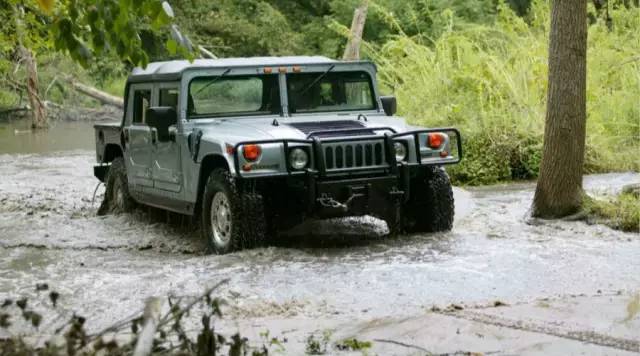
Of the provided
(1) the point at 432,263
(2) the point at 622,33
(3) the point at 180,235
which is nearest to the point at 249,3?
Result: (2) the point at 622,33

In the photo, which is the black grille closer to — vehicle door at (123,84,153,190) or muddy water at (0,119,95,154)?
vehicle door at (123,84,153,190)

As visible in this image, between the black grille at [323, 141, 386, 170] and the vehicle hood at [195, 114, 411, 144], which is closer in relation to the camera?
the black grille at [323, 141, 386, 170]

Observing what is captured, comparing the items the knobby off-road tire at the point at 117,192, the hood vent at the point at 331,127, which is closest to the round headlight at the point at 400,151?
the hood vent at the point at 331,127

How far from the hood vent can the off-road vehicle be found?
0.5 inches

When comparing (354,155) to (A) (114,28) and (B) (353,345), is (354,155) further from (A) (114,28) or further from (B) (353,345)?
(A) (114,28)

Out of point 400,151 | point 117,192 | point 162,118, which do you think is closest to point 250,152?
point 400,151

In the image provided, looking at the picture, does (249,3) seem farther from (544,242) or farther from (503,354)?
(503,354)

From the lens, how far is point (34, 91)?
1049 inches

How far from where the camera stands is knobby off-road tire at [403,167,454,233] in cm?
1007

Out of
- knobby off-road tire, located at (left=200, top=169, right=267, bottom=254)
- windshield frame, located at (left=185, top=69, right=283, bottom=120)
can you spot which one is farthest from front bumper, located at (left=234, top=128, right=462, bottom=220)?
windshield frame, located at (left=185, top=69, right=283, bottom=120)

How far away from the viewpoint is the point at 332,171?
9.12 meters

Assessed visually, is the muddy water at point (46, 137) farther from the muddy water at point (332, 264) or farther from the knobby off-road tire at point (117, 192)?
the muddy water at point (332, 264)

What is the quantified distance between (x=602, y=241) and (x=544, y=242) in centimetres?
52

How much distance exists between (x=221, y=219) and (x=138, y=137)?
234 cm
